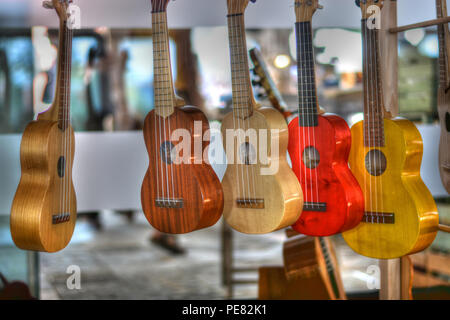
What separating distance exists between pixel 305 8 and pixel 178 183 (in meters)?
0.64

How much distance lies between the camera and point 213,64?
2.67 meters

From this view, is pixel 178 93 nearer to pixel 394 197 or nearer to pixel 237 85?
pixel 237 85

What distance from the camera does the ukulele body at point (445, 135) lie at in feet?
5.03

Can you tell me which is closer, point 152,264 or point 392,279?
point 392,279

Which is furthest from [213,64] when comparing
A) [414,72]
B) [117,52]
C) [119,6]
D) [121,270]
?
[117,52]

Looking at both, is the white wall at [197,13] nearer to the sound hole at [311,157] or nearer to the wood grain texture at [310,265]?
the sound hole at [311,157]

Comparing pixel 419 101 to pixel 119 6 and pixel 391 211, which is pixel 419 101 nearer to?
pixel 391 211

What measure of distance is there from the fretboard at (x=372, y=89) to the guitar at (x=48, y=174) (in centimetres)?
89

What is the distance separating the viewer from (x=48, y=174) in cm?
A: 134

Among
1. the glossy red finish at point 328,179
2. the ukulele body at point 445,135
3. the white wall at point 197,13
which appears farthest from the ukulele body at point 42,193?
the ukulele body at point 445,135

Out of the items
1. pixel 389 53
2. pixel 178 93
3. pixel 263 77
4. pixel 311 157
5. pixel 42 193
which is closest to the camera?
Answer: pixel 42 193

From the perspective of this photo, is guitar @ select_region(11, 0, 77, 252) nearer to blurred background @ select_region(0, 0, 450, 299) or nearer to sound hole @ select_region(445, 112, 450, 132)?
blurred background @ select_region(0, 0, 450, 299)

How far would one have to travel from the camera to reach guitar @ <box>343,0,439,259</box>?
4.58 feet

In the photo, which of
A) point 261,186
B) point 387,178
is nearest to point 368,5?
point 387,178
